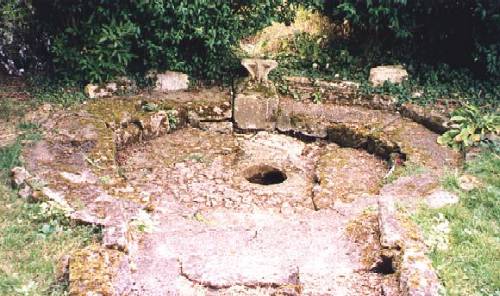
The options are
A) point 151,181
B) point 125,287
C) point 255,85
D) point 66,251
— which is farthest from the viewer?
point 255,85

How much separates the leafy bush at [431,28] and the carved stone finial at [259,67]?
1.24 meters

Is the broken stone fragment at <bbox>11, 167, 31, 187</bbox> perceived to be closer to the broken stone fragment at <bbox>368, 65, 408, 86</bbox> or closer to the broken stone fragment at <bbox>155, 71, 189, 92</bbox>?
the broken stone fragment at <bbox>155, 71, 189, 92</bbox>

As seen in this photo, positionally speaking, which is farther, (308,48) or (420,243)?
(308,48)

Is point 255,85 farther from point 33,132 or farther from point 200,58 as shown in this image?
point 33,132

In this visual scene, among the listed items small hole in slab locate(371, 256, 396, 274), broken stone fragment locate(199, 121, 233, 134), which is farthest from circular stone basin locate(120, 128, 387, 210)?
small hole in slab locate(371, 256, 396, 274)

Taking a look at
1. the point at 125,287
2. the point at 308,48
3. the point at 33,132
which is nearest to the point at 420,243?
the point at 125,287

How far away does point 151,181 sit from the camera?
6598 millimetres

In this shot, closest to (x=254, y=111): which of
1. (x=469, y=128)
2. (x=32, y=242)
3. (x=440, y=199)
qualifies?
(x=469, y=128)

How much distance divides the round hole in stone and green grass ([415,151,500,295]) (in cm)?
198

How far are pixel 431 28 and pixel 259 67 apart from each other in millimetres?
2579

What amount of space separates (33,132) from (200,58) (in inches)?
104

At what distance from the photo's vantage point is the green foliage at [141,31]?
7609mm

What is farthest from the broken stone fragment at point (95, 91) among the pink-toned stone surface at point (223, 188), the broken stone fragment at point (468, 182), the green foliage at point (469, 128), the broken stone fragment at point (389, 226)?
the broken stone fragment at point (468, 182)

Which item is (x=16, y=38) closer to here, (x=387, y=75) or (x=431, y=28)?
(x=387, y=75)
